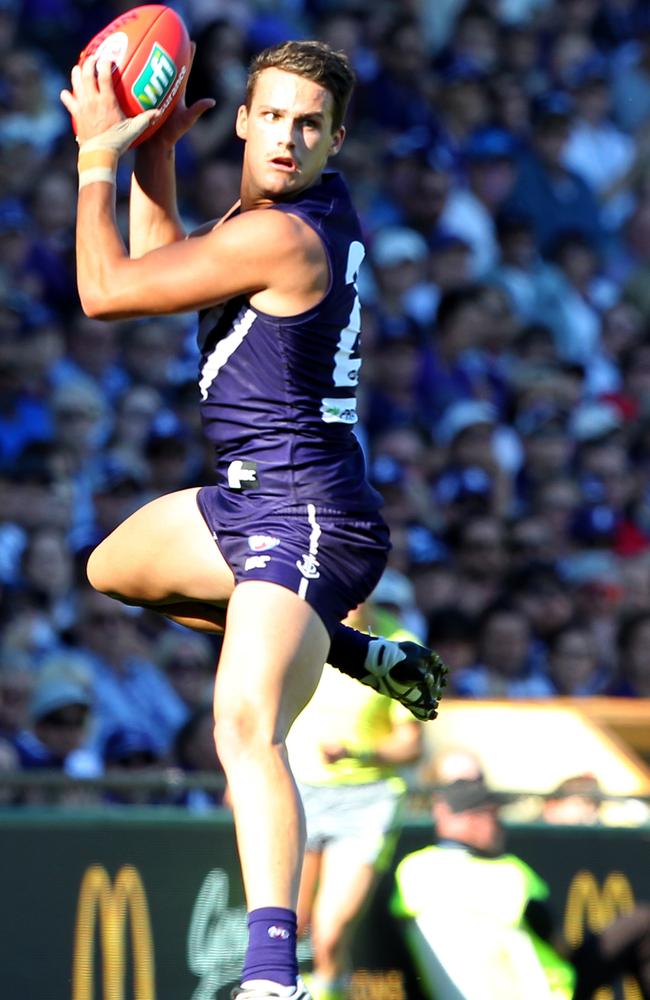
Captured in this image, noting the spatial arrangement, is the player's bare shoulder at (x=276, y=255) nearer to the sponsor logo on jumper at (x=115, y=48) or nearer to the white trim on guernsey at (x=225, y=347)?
the white trim on guernsey at (x=225, y=347)

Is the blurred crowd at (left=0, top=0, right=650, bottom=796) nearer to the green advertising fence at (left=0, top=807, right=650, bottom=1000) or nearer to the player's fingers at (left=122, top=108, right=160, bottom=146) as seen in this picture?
the green advertising fence at (left=0, top=807, right=650, bottom=1000)

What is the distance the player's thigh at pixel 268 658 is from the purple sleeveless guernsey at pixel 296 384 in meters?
0.30

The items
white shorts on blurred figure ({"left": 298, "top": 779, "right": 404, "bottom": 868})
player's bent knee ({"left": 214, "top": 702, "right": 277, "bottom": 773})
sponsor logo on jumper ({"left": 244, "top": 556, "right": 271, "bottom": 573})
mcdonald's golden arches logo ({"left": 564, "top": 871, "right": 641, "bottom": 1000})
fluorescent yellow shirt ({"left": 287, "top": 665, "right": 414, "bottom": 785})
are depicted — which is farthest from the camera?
mcdonald's golden arches logo ({"left": 564, "top": 871, "right": 641, "bottom": 1000})

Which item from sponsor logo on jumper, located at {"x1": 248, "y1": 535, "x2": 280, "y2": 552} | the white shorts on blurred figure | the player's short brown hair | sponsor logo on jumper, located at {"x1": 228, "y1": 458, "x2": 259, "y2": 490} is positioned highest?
the player's short brown hair

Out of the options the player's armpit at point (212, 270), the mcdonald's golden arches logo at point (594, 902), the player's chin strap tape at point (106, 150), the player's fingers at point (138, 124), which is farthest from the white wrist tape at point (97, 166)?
the mcdonald's golden arches logo at point (594, 902)

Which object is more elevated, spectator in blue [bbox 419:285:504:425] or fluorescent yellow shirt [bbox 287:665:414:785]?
spectator in blue [bbox 419:285:504:425]

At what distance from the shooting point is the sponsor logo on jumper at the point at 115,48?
484 cm

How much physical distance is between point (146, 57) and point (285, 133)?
502mm

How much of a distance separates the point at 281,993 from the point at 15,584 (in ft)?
15.1

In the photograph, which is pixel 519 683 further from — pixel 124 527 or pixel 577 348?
pixel 124 527

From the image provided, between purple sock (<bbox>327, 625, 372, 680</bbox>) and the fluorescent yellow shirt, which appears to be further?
the fluorescent yellow shirt

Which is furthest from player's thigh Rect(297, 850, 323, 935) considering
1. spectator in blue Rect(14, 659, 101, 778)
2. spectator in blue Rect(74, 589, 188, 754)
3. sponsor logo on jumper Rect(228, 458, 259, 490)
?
sponsor logo on jumper Rect(228, 458, 259, 490)

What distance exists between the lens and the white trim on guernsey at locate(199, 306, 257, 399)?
4.63 metres

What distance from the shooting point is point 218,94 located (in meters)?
11.0
